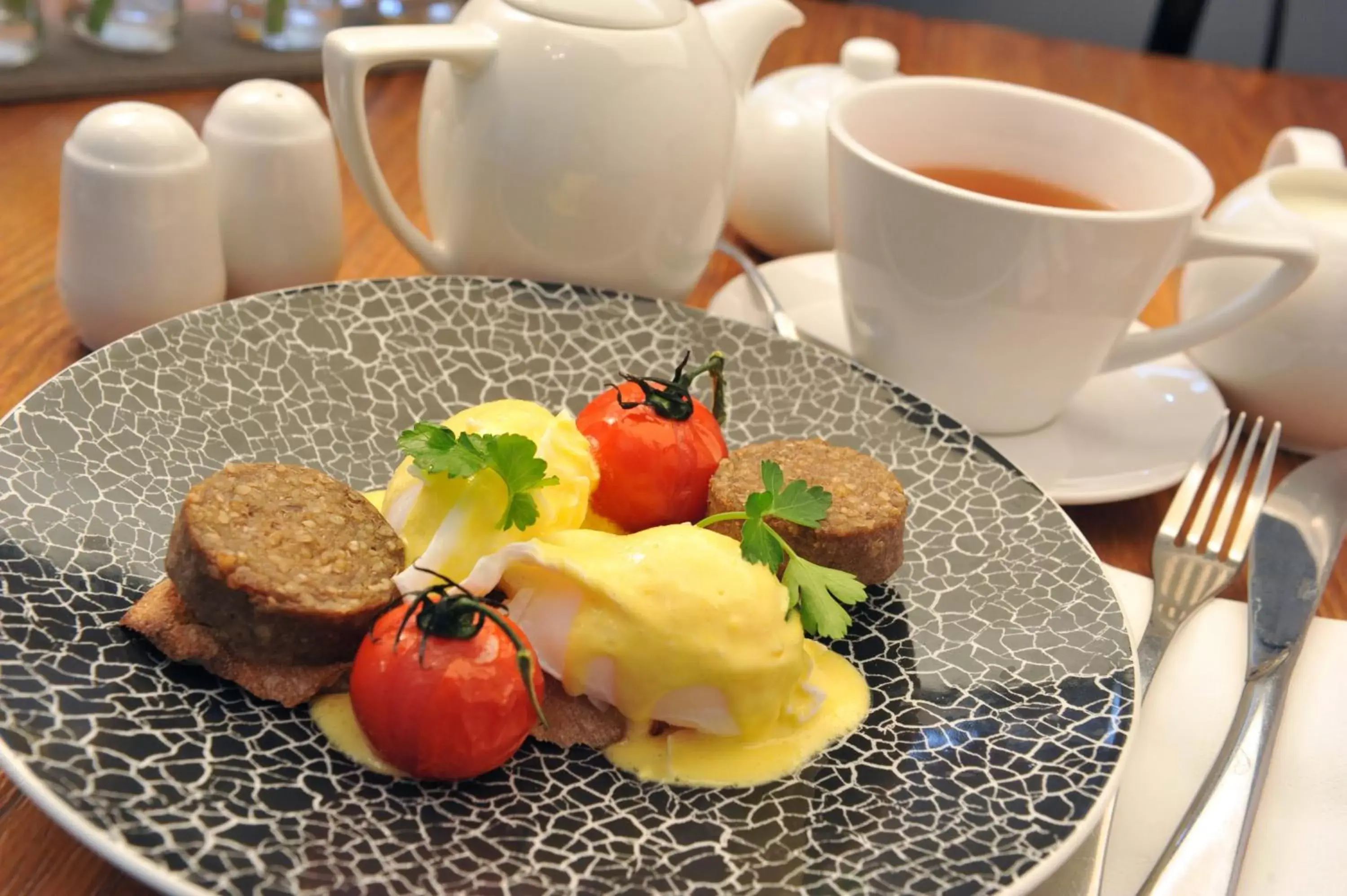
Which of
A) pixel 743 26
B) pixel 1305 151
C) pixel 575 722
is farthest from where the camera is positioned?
pixel 1305 151

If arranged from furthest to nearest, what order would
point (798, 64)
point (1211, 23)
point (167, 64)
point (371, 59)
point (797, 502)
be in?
1. point (1211, 23)
2. point (798, 64)
3. point (167, 64)
4. point (371, 59)
5. point (797, 502)

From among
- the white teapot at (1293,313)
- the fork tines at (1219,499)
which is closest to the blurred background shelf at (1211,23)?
the white teapot at (1293,313)

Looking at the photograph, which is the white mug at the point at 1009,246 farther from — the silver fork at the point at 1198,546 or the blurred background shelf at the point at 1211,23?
the blurred background shelf at the point at 1211,23

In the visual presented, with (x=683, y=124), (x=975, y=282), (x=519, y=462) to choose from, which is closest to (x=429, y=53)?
(x=683, y=124)

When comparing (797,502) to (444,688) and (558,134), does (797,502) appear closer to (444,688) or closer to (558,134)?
(444,688)

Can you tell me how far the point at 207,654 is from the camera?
97 centimetres

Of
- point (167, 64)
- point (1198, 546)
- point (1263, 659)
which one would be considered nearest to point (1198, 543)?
point (1198, 546)

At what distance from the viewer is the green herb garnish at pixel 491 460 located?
1080 mm

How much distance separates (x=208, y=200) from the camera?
1.48 m

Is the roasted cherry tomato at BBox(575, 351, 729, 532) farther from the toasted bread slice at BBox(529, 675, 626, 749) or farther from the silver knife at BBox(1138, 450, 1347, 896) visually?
the silver knife at BBox(1138, 450, 1347, 896)

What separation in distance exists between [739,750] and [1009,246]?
0.72m

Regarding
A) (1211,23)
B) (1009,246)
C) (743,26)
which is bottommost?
(1211,23)

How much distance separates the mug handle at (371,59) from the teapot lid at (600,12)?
2.6 inches

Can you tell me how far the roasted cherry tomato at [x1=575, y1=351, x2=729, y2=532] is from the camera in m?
1.21
